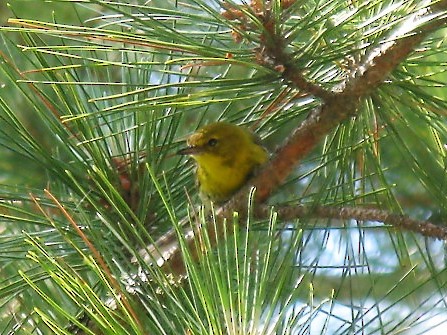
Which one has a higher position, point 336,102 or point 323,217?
point 336,102

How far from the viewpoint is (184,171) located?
188 cm

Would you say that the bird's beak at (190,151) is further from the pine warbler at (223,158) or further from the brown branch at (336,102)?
the brown branch at (336,102)

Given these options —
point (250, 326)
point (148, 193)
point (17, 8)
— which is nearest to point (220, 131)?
point (148, 193)

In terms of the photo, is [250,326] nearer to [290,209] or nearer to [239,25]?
[290,209]

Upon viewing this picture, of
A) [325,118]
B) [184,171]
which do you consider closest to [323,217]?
[325,118]

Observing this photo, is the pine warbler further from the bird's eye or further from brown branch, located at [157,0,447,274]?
brown branch, located at [157,0,447,274]

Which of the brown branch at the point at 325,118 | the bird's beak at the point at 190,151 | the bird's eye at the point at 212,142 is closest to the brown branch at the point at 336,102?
the brown branch at the point at 325,118

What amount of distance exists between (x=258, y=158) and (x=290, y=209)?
59 cm

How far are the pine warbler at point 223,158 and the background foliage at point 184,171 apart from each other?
0.19ft

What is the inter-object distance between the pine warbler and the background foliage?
0.06 meters

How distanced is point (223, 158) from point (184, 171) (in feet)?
0.58

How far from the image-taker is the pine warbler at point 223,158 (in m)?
1.92

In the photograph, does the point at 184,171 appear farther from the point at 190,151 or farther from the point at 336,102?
the point at 336,102

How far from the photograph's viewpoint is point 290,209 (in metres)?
1.39
